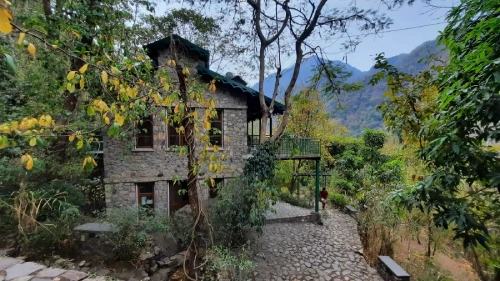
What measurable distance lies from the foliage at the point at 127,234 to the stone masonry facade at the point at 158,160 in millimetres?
2117

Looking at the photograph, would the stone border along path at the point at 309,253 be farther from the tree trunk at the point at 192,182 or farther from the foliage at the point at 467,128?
the foliage at the point at 467,128

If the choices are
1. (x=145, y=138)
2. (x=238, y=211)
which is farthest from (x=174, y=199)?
(x=238, y=211)

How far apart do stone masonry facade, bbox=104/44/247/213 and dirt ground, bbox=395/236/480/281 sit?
19.6ft

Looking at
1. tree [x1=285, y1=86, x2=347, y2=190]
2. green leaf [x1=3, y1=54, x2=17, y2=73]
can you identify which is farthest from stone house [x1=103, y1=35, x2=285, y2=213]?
green leaf [x1=3, y1=54, x2=17, y2=73]

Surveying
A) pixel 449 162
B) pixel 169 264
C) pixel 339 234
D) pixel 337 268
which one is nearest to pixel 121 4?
pixel 169 264

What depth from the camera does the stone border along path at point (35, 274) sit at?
7.78 feet

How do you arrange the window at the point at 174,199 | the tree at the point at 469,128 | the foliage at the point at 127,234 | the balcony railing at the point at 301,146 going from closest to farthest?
the tree at the point at 469,128
the foliage at the point at 127,234
the window at the point at 174,199
the balcony railing at the point at 301,146

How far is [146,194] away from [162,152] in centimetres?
175

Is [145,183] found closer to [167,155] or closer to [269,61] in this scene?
[167,155]

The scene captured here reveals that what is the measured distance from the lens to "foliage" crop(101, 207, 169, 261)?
5359 millimetres

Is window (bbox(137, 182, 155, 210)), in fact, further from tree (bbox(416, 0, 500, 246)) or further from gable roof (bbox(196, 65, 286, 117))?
tree (bbox(416, 0, 500, 246))

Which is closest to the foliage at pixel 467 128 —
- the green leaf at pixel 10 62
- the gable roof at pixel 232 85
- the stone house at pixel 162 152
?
the green leaf at pixel 10 62

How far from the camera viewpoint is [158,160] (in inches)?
332

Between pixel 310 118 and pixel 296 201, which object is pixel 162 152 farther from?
pixel 310 118
